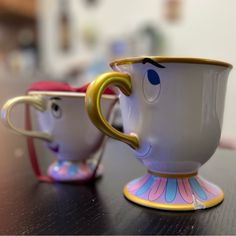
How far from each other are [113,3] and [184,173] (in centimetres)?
160

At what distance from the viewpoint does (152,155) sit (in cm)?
31

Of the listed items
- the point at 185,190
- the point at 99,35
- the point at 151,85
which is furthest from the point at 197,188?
the point at 99,35

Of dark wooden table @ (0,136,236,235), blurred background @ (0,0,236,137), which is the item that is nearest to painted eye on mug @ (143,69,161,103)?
dark wooden table @ (0,136,236,235)

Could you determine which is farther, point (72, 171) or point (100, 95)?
point (72, 171)

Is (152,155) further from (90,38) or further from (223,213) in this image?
(90,38)

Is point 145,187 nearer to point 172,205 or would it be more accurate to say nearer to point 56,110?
point 172,205

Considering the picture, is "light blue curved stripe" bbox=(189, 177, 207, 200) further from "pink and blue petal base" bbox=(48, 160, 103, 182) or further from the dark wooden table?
"pink and blue petal base" bbox=(48, 160, 103, 182)

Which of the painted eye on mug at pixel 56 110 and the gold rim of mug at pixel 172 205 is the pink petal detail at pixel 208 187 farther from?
the painted eye on mug at pixel 56 110

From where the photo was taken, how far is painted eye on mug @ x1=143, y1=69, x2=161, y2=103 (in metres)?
0.29

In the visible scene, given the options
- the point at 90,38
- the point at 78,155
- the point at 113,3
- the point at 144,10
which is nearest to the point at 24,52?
the point at 90,38

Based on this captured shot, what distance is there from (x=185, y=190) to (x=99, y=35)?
163cm

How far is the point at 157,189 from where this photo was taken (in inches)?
12.6

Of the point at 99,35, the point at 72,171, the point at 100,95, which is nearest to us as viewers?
the point at 100,95

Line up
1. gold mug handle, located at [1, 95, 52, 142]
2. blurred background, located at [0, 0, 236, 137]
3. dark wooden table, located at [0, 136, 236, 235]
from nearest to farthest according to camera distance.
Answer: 1. dark wooden table, located at [0, 136, 236, 235]
2. gold mug handle, located at [1, 95, 52, 142]
3. blurred background, located at [0, 0, 236, 137]
